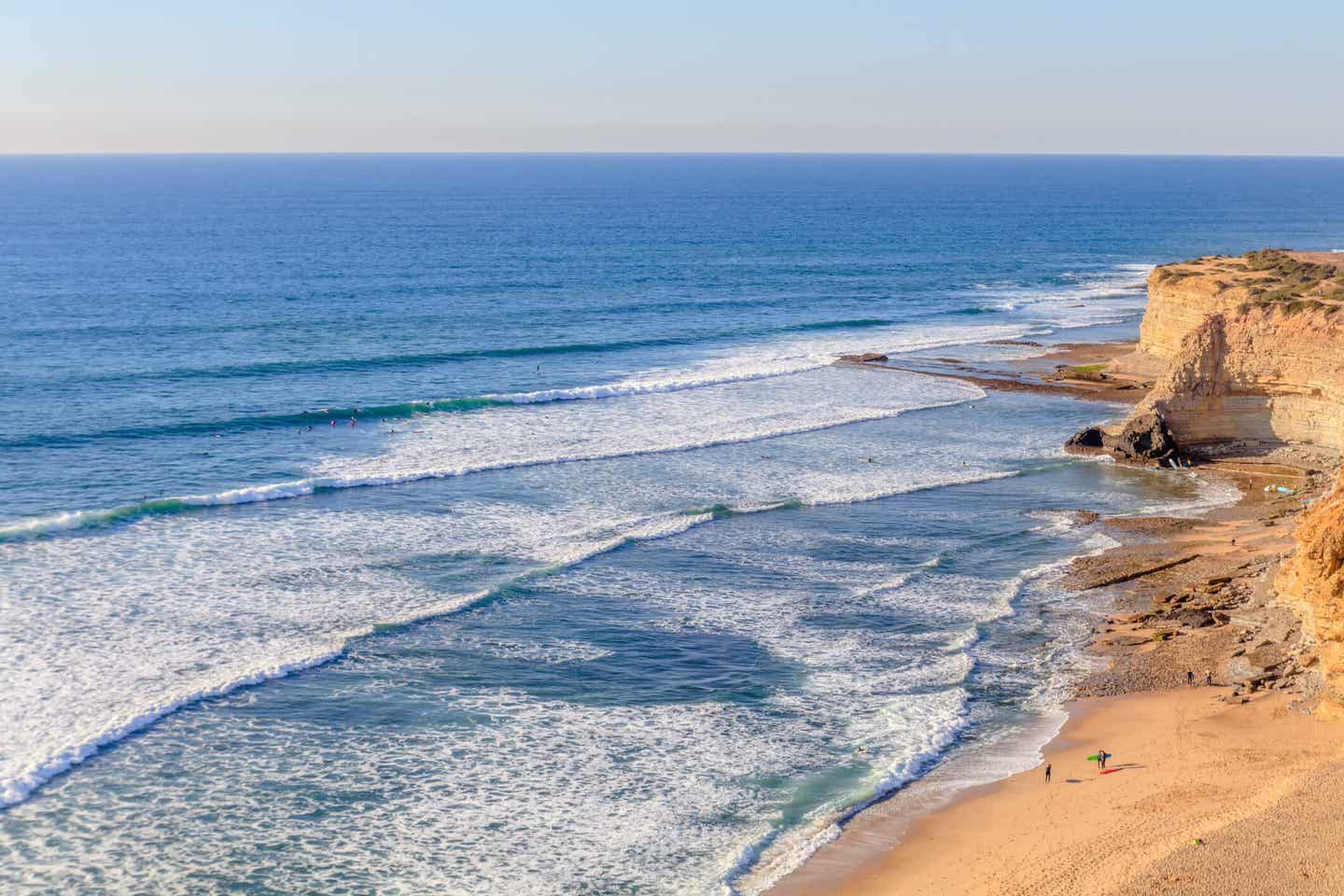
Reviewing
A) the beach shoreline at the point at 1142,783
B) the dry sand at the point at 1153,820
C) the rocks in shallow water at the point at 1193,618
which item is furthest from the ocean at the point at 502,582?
the rocks in shallow water at the point at 1193,618

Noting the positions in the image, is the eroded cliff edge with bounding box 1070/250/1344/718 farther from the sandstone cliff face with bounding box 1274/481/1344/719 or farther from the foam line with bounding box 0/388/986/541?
the sandstone cliff face with bounding box 1274/481/1344/719

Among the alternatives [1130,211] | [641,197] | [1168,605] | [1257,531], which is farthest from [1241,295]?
[641,197]

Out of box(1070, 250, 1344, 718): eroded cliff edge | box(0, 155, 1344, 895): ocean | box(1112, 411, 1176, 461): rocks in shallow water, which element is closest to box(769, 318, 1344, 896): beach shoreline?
box(0, 155, 1344, 895): ocean

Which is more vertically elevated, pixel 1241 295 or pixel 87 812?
pixel 1241 295

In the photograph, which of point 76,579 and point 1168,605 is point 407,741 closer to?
point 76,579

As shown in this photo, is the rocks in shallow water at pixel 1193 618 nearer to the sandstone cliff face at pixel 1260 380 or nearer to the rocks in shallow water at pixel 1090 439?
the sandstone cliff face at pixel 1260 380

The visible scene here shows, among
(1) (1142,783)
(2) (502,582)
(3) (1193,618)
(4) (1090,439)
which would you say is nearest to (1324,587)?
(1) (1142,783)

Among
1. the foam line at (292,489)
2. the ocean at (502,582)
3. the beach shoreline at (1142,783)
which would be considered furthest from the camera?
the foam line at (292,489)

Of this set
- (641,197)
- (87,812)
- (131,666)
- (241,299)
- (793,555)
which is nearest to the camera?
(87,812)
